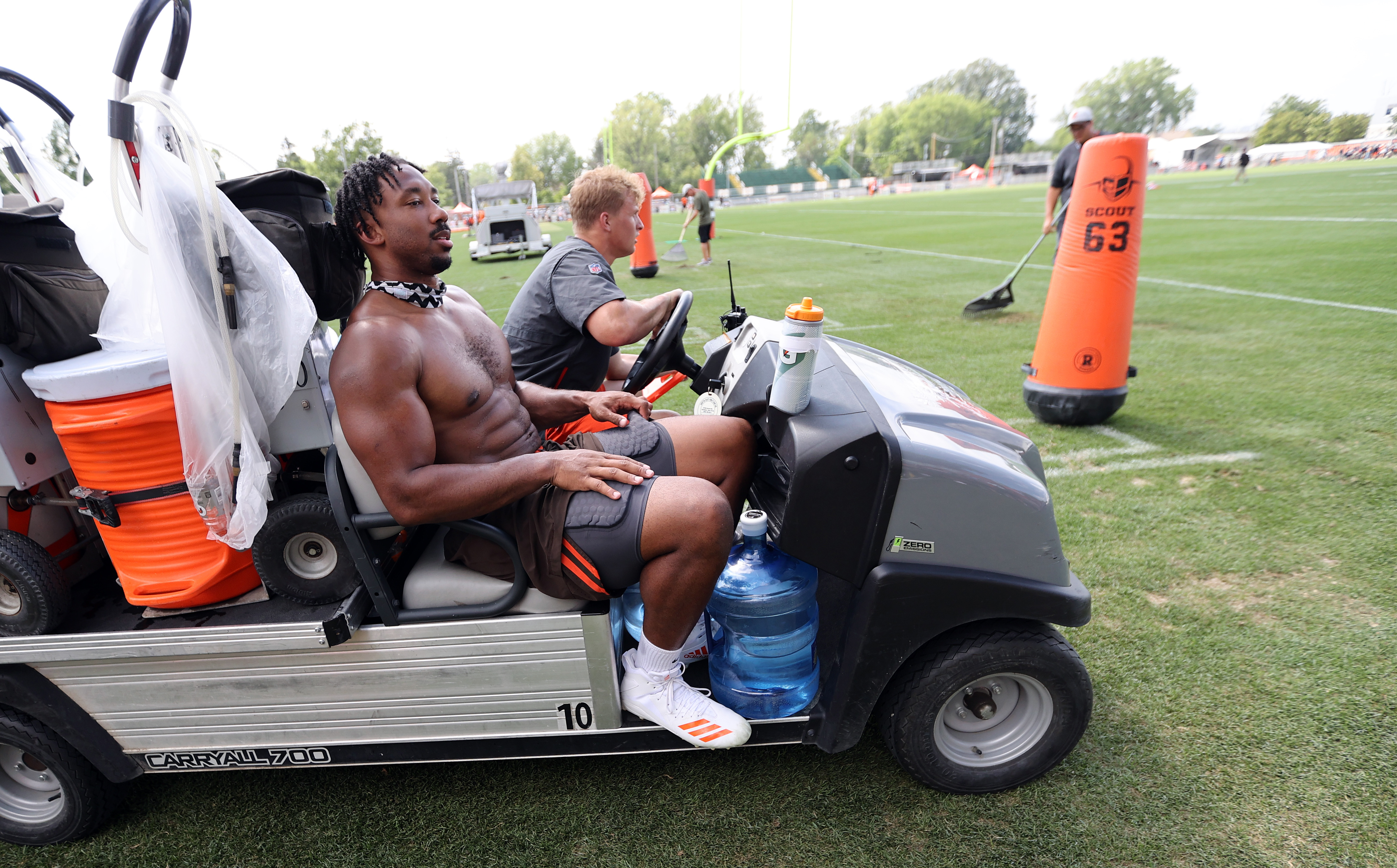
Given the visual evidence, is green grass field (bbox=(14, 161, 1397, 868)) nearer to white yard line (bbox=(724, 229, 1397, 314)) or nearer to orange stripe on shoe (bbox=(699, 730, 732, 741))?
orange stripe on shoe (bbox=(699, 730, 732, 741))

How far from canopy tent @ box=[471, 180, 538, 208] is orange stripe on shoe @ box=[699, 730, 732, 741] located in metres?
28.1

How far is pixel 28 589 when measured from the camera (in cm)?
191

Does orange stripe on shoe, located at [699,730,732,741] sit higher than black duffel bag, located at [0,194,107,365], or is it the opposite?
black duffel bag, located at [0,194,107,365]

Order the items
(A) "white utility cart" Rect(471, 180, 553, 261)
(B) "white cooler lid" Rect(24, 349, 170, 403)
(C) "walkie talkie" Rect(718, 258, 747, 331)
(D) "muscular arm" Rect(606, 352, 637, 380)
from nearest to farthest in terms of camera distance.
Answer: (B) "white cooler lid" Rect(24, 349, 170, 403), (C) "walkie talkie" Rect(718, 258, 747, 331), (D) "muscular arm" Rect(606, 352, 637, 380), (A) "white utility cart" Rect(471, 180, 553, 261)

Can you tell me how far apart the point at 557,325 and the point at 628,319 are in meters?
0.38

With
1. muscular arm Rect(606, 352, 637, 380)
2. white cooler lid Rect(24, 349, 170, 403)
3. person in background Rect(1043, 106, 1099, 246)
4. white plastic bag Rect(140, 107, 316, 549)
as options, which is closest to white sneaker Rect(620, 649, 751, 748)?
white plastic bag Rect(140, 107, 316, 549)

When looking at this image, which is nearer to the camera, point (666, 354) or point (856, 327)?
point (666, 354)

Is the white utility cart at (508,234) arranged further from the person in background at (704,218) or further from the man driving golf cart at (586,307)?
the man driving golf cart at (586,307)

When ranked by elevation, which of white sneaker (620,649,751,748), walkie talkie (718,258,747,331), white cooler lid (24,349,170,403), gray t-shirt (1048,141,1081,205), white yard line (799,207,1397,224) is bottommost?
white sneaker (620,649,751,748)

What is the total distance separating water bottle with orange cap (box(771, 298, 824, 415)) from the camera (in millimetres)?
1844

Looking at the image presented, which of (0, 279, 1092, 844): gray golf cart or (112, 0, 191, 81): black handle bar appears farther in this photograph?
(0, 279, 1092, 844): gray golf cart

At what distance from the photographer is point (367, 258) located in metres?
2.13

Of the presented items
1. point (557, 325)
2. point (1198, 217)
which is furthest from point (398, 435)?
point (1198, 217)

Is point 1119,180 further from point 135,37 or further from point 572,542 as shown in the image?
point 135,37
